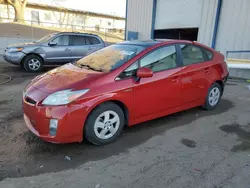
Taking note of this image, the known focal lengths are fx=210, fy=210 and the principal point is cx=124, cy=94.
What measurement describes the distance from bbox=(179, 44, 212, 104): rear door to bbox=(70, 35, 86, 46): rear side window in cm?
638

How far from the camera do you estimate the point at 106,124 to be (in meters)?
3.16

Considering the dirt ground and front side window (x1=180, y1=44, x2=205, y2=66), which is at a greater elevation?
front side window (x1=180, y1=44, x2=205, y2=66)

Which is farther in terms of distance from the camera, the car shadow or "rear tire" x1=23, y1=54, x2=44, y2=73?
"rear tire" x1=23, y1=54, x2=44, y2=73

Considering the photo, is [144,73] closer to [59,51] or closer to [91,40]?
[59,51]

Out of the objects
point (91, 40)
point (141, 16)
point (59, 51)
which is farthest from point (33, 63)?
point (141, 16)

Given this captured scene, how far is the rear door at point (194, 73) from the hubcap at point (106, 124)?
1521 millimetres

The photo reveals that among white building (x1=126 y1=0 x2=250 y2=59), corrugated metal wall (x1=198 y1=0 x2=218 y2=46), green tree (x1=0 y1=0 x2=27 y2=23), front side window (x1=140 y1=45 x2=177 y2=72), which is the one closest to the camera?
front side window (x1=140 y1=45 x2=177 y2=72)

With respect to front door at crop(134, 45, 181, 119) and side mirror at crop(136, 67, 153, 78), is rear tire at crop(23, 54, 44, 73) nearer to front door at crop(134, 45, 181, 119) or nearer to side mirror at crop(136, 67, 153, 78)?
front door at crop(134, 45, 181, 119)

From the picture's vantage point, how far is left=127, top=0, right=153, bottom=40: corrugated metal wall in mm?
13169

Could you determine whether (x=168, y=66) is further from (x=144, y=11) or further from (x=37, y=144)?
(x=144, y=11)

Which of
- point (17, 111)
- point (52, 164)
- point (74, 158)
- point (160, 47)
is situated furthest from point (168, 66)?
point (17, 111)

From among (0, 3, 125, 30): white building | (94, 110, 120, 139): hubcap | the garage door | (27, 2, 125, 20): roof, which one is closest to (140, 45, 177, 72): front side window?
(94, 110, 120, 139): hubcap

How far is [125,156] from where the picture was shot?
9.67 feet

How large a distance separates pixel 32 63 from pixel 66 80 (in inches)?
250
